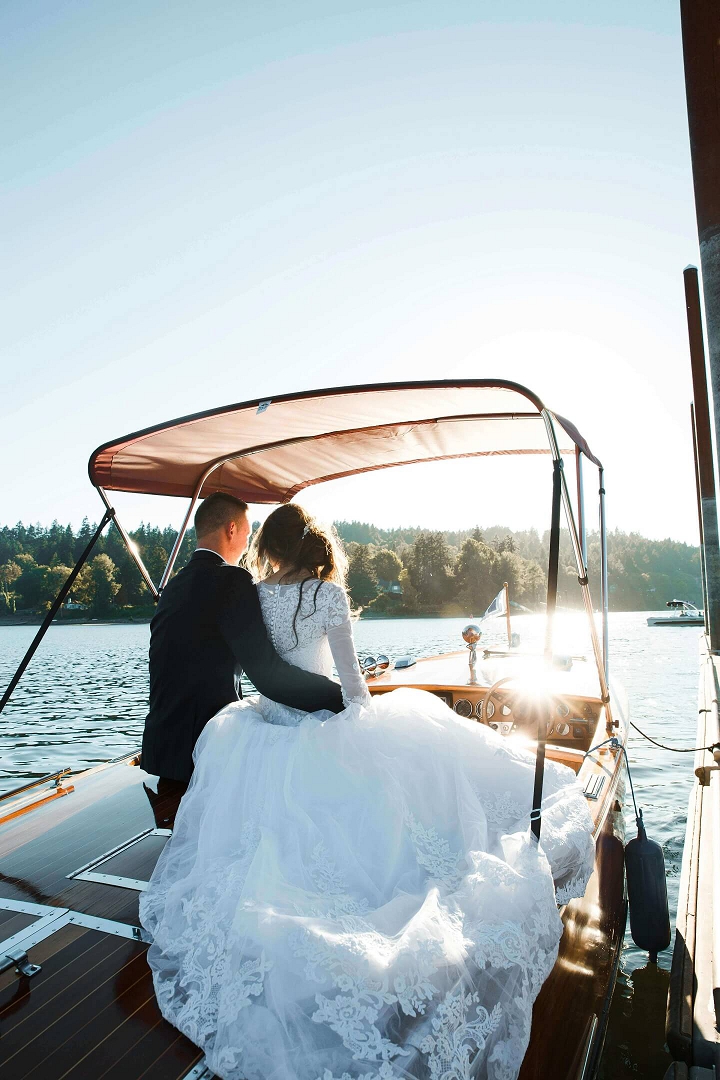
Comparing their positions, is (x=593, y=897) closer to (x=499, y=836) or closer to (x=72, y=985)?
(x=499, y=836)

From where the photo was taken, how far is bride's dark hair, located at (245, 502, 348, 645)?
2.63 metres

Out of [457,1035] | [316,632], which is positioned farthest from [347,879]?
[316,632]

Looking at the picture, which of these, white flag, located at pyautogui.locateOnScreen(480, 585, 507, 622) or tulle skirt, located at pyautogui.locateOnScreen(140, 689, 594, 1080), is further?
white flag, located at pyautogui.locateOnScreen(480, 585, 507, 622)

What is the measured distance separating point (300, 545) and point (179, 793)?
1.65 m

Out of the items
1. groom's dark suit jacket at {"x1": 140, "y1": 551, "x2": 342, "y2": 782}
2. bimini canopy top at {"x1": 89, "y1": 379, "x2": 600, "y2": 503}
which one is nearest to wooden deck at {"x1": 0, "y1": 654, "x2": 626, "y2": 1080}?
groom's dark suit jacket at {"x1": 140, "y1": 551, "x2": 342, "y2": 782}

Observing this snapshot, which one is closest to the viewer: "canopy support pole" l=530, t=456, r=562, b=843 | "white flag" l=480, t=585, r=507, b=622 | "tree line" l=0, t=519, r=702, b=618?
"canopy support pole" l=530, t=456, r=562, b=843

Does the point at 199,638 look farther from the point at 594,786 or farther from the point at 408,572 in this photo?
the point at 408,572

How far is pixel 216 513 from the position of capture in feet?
10.5

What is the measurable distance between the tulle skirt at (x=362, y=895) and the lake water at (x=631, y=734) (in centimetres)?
186

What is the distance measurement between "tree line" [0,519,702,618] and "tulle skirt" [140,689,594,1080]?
58.9 ft

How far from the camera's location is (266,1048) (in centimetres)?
141

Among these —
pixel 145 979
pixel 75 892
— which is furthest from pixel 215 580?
pixel 145 979

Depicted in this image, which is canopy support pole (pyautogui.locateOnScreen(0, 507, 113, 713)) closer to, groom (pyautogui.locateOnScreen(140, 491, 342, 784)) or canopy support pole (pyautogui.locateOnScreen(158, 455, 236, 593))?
groom (pyautogui.locateOnScreen(140, 491, 342, 784))

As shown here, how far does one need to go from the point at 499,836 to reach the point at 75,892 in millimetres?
1559
